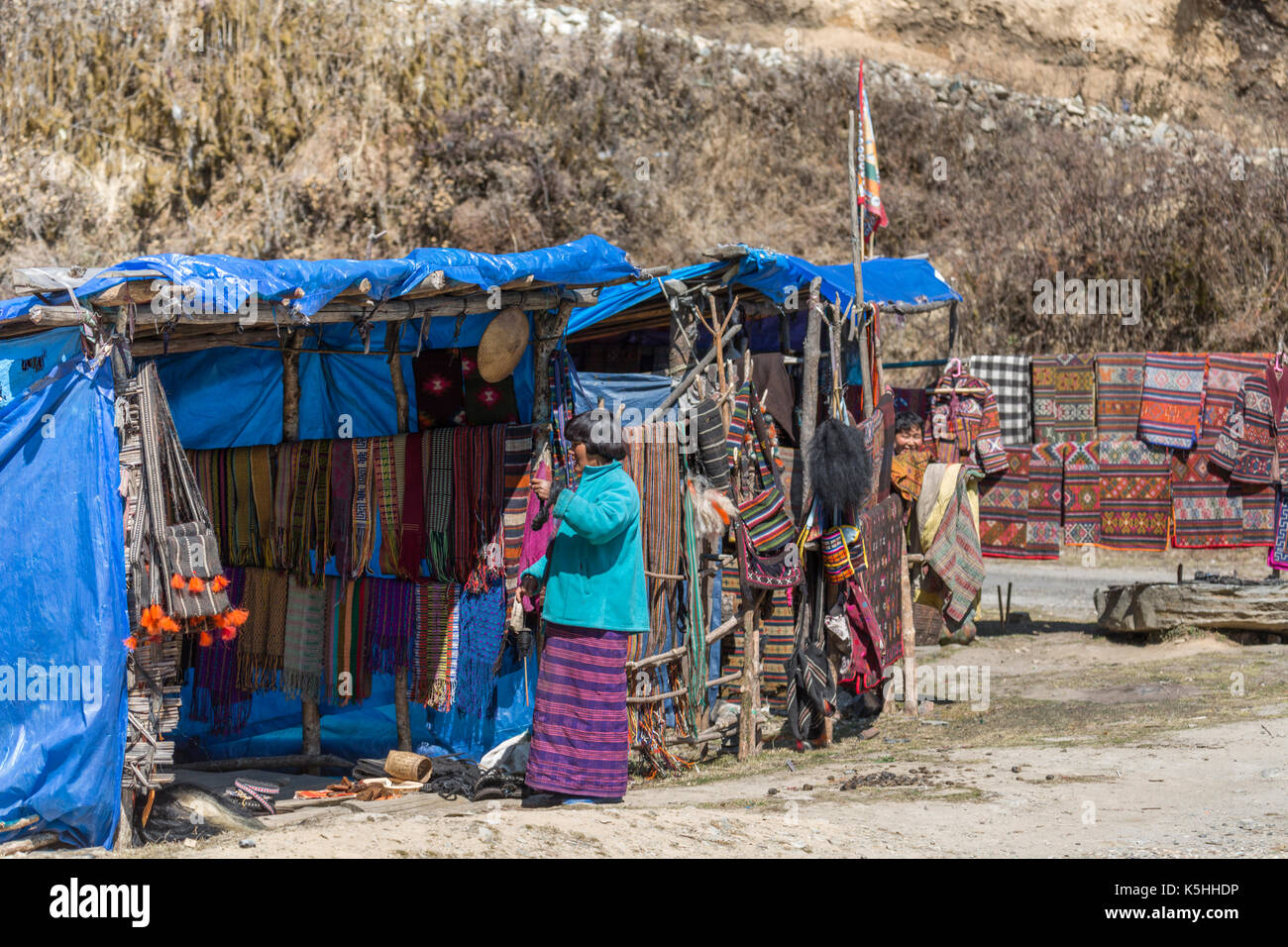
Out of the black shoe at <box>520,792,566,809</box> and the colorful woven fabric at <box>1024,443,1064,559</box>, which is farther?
the colorful woven fabric at <box>1024,443,1064,559</box>

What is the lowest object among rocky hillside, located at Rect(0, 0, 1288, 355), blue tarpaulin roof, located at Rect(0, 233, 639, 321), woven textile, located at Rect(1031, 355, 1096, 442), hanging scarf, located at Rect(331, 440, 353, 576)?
hanging scarf, located at Rect(331, 440, 353, 576)

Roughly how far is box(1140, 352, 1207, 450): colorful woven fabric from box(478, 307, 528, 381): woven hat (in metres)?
6.06

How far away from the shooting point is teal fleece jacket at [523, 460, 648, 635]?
19.4 feet

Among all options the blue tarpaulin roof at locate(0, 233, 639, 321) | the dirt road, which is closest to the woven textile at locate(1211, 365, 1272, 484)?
the dirt road

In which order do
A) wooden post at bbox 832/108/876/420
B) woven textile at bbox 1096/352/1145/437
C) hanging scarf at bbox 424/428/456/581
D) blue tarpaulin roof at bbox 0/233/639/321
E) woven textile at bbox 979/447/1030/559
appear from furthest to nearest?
woven textile at bbox 979/447/1030/559 → woven textile at bbox 1096/352/1145/437 → wooden post at bbox 832/108/876/420 → hanging scarf at bbox 424/428/456/581 → blue tarpaulin roof at bbox 0/233/639/321

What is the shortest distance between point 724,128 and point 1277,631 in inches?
536

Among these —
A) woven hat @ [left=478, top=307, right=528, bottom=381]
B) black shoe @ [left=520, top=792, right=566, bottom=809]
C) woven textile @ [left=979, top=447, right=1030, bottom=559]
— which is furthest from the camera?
woven textile @ [left=979, top=447, right=1030, bottom=559]

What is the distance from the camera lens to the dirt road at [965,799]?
16.5ft

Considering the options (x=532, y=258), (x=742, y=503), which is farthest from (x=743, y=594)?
(x=532, y=258)

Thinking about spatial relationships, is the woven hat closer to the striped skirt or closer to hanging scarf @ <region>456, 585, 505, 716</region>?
hanging scarf @ <region>456, 585, 505, 716</region>

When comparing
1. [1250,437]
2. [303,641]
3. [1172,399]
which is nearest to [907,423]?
[1172,399]

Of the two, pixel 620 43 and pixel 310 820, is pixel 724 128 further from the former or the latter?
pixel 310 820

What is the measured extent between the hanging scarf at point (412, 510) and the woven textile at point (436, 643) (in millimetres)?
130

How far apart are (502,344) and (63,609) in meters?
2.59
